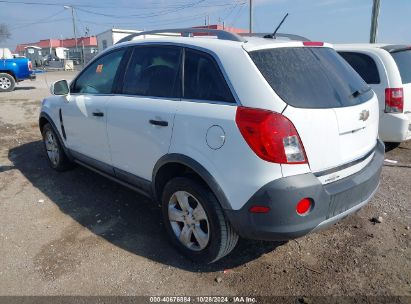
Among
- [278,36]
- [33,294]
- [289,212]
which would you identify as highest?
[278,36]

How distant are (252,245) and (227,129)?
1.33 metres

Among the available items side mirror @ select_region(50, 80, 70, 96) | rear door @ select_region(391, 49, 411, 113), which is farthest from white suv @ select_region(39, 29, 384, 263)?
rear door @ select_region(391, 49, 411, 113)

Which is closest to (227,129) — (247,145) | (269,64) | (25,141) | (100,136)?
(247,145)

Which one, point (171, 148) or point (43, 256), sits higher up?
point (171, 148)

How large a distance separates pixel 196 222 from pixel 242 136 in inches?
36.7

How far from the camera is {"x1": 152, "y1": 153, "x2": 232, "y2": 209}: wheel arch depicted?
2.67 meters

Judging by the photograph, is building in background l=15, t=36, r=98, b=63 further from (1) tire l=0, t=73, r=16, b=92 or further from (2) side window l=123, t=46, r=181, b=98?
(2) side window l=123, t=46, r=181, b=98

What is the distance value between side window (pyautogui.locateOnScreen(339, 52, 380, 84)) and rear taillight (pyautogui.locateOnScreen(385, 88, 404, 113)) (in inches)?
10.3

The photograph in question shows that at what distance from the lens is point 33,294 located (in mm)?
2795

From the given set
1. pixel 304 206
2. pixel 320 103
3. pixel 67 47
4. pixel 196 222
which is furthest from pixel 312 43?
pixel 67 47

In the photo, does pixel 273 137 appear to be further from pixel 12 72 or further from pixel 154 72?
pixel 12 72

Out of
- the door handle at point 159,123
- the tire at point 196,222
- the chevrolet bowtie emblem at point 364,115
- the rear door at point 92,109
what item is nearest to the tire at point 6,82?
the rear door at point 92,109

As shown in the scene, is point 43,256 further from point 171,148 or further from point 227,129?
point 227,129

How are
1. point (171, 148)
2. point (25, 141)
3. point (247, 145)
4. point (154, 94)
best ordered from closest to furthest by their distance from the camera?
point (247, 145) < point (171, 148) < point (154, 94) < point (25, 141)
